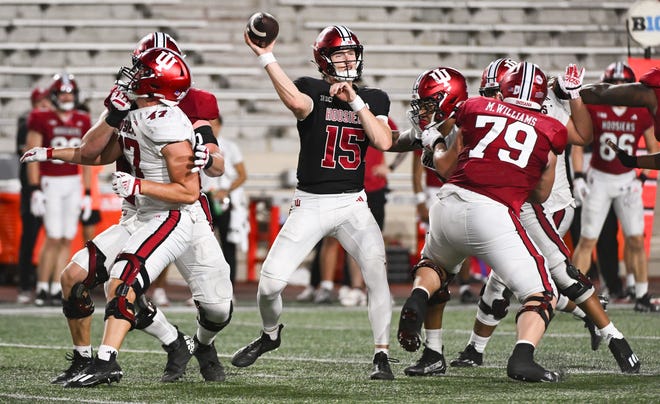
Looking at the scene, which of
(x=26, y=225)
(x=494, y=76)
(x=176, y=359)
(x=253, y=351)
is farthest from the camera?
(x=26, y=225)

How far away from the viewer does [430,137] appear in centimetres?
577

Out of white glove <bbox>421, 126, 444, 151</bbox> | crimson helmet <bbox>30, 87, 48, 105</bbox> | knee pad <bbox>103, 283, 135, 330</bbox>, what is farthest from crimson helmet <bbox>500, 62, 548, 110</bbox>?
crimson helmet <bbox>30, 87, 48, 105</bbox>

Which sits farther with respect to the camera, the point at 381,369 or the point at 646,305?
the point at 646,305

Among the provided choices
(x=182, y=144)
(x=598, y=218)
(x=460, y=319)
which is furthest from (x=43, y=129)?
(x=182, y=144)

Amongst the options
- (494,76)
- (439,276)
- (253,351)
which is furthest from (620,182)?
(253,351)

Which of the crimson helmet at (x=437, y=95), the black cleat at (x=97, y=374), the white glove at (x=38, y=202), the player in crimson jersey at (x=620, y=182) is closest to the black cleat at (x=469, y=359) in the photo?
the crimson helmet at (x=437, y=95)

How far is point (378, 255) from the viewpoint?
19.1 ft

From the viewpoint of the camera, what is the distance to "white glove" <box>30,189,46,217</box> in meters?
9.98

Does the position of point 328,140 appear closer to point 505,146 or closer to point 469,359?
point 505,146

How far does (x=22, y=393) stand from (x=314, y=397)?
1.22 m

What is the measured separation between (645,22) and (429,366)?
545 cm

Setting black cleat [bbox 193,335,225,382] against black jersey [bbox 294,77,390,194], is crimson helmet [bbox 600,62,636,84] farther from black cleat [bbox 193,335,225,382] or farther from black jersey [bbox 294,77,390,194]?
black cleat [bbox 193,335,225,382]

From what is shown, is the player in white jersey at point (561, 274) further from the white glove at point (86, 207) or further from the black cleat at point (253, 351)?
the white glove at point (86, 207)

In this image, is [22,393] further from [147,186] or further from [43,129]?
[43,129]
